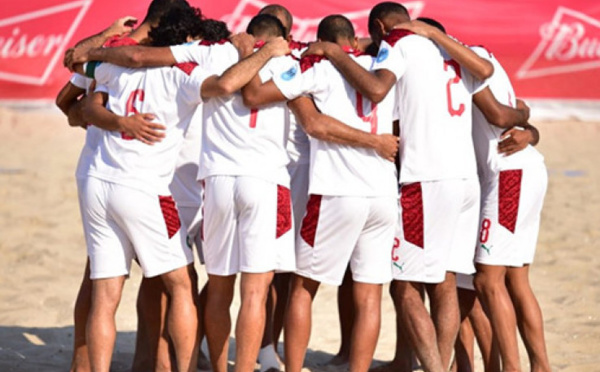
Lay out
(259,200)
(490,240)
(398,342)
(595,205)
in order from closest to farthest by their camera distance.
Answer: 1. (259,200)
2. (490,240)
3. (398,342)
4. (595,205)

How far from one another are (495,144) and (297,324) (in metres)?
1.65

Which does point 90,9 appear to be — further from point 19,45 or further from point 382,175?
point 382,175

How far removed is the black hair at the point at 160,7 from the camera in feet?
20.7

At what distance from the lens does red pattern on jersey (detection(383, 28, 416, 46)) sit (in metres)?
6.10

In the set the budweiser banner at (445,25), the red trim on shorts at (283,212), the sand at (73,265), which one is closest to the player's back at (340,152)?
the red trim on shorts at (283,212)

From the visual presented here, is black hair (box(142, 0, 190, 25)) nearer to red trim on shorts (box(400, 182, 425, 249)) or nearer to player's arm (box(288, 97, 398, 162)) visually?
player's arm (box(288, 97, 398, 162))

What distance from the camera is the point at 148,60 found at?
591cm

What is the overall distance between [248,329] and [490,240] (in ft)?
5.25

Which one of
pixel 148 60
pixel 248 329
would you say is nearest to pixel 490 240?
pixel 248 329

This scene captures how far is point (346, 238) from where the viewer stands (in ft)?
19.6

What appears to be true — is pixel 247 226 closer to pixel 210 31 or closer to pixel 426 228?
pixel 426 228

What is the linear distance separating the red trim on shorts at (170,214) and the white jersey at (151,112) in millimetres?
45

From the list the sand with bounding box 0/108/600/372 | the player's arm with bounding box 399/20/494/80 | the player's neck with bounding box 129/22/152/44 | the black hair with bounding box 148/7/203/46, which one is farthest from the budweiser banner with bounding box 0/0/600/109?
the player's arm with bounding box 399/20/494/80

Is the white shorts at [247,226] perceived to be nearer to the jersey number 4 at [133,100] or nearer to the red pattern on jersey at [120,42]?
the jersey number 4 at [133,100]
